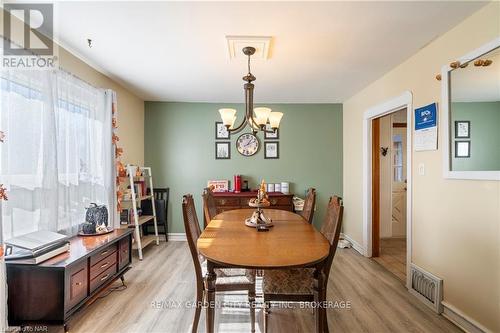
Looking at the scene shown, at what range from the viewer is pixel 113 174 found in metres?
3.17

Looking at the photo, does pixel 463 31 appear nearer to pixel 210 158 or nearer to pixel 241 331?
pixel 241 331

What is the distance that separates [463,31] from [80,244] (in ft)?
11.9

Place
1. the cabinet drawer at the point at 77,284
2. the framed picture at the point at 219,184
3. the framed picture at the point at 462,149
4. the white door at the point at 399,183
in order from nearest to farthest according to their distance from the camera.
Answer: the cabinet drawer at the point at 77,284 < the framed picture at the point at 462,149 < the framed picture at the point at 219,184 < the white door at the point at 399,183

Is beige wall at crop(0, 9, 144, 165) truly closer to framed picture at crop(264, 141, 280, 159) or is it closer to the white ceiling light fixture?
the white ceiling light fixture

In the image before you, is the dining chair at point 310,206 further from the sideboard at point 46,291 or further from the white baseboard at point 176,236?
the white baseboard at point 176,236

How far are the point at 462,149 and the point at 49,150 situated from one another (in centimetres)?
339

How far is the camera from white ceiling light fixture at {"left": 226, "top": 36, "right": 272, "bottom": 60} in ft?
7.14

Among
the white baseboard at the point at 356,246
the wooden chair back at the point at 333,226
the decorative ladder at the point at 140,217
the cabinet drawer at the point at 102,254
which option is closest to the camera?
the wooden chair back at the point at 333,226

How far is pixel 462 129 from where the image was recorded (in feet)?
6.71

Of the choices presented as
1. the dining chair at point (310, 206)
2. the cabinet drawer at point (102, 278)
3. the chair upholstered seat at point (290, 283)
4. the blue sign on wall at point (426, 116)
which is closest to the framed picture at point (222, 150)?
the dining chair at point (310, 206)

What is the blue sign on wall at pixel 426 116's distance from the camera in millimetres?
2272

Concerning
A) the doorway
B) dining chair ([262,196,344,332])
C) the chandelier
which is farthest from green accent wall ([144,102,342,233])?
dining chair ([262,196,344,332])
